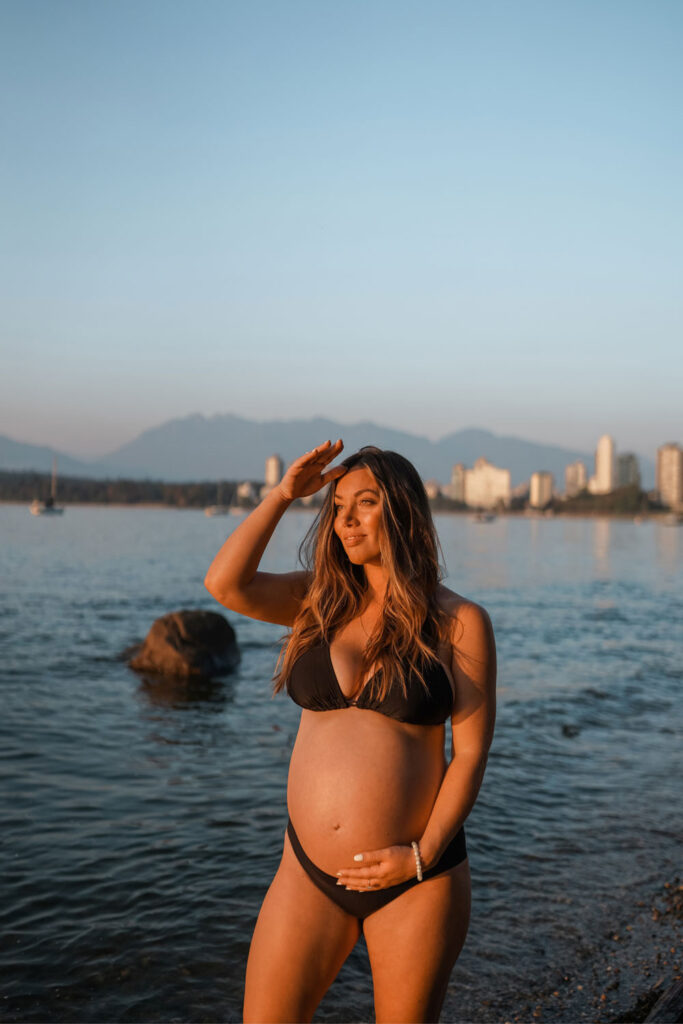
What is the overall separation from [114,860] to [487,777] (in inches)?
209

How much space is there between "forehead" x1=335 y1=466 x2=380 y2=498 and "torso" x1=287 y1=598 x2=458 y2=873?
2.01ft

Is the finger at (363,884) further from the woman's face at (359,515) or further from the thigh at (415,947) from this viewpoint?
the woman's face at (359,515)

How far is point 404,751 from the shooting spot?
124 inches

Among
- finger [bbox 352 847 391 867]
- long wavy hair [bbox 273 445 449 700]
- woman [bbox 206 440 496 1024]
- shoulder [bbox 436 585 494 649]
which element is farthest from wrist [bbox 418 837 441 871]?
shoulder [bbox 436 585 494 649]

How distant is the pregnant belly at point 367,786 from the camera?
3.12 m

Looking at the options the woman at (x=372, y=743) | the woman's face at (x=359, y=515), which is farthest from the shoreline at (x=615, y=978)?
the woman's face at (x=359, y=515)

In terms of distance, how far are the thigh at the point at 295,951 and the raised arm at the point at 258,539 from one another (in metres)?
1.09

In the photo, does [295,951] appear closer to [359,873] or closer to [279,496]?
[359,873]

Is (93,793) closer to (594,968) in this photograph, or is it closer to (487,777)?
(487,777)

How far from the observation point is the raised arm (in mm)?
3236

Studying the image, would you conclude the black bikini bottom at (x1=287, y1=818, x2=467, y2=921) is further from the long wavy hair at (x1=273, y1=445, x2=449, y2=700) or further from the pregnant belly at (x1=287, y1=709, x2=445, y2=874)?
the long wavy hair at (x1=273, y1=445, x2=449, y2=700)

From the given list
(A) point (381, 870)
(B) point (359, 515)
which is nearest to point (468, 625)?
(B) point (359, 515)

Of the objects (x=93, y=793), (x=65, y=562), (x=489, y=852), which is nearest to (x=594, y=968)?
(x=489, y=852)

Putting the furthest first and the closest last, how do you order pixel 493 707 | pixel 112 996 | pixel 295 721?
1. pixel 295 721
2. pixel 112 996
3. pixel 493 707
